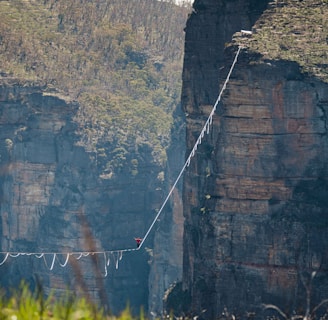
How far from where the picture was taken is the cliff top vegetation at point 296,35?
5084 centimetres

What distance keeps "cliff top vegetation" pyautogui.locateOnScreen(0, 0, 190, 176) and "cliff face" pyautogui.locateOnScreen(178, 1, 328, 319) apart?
153 feet

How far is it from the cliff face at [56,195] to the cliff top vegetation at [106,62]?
1550 millimetres

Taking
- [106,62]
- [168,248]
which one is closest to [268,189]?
[168,248]

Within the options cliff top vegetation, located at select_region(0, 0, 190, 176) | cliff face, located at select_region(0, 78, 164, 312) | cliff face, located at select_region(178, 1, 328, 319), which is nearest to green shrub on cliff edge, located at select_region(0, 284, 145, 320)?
cliff face, located at select_region(178, 1, 328, 319)

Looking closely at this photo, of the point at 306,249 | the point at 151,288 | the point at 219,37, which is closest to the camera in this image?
the point at 306,249

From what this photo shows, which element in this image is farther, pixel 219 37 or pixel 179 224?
pixel 179 224

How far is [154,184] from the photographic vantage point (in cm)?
9806

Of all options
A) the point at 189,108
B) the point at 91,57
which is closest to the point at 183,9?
the point at 91,57

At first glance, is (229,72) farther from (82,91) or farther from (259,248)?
(82,91)

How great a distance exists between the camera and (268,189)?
1996 inches

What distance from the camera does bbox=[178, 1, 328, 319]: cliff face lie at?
49.7 meters

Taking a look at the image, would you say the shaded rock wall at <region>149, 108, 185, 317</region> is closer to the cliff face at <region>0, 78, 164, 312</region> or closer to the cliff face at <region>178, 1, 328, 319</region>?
the cliff face at <region>0, 78, 164, 312</region>

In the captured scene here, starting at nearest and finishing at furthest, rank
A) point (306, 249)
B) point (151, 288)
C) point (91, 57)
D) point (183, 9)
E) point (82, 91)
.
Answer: point (306, 249) → point (151, 288) → point (82, 91) → point (91, 57) → point (183, 9)

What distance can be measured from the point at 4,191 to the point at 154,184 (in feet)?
30.0
